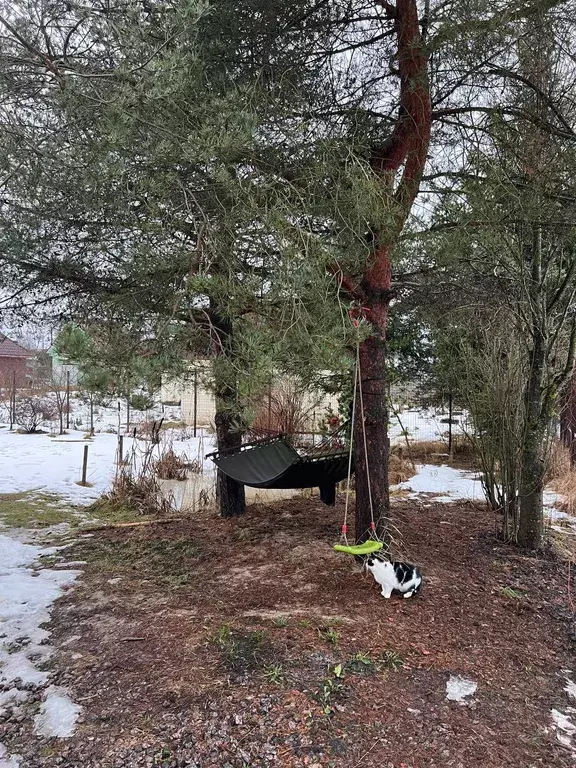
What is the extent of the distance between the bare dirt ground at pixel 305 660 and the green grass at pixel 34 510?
3.27 feet

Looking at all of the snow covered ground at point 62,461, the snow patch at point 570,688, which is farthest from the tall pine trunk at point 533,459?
the snow covered ground at point 62,461

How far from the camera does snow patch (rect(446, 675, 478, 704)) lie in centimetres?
165

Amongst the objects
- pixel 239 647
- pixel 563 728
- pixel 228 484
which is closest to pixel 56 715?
pixel 239 647

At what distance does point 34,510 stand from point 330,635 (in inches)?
130

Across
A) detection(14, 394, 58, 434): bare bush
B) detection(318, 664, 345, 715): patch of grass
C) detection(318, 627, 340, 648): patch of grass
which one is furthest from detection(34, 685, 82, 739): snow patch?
detection(14, 394, 58, 434): bare bush

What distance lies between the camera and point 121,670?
181cm

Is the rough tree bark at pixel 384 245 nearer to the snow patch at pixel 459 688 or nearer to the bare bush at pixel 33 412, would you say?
the snow patch at pixel 459 688

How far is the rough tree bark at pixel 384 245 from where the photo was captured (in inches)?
93.3

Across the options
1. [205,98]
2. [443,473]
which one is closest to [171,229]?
[205,98]

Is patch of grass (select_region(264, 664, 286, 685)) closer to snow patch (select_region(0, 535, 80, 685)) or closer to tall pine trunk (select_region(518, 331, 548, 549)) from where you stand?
snow patch (select_region(0, 535, 80, 685))

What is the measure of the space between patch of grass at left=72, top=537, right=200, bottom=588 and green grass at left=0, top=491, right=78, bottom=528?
2.35ft

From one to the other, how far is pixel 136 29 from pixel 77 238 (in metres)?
1.46

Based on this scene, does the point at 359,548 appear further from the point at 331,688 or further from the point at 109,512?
the point at 109,512

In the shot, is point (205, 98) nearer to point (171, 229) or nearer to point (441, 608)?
point (171, 229)
